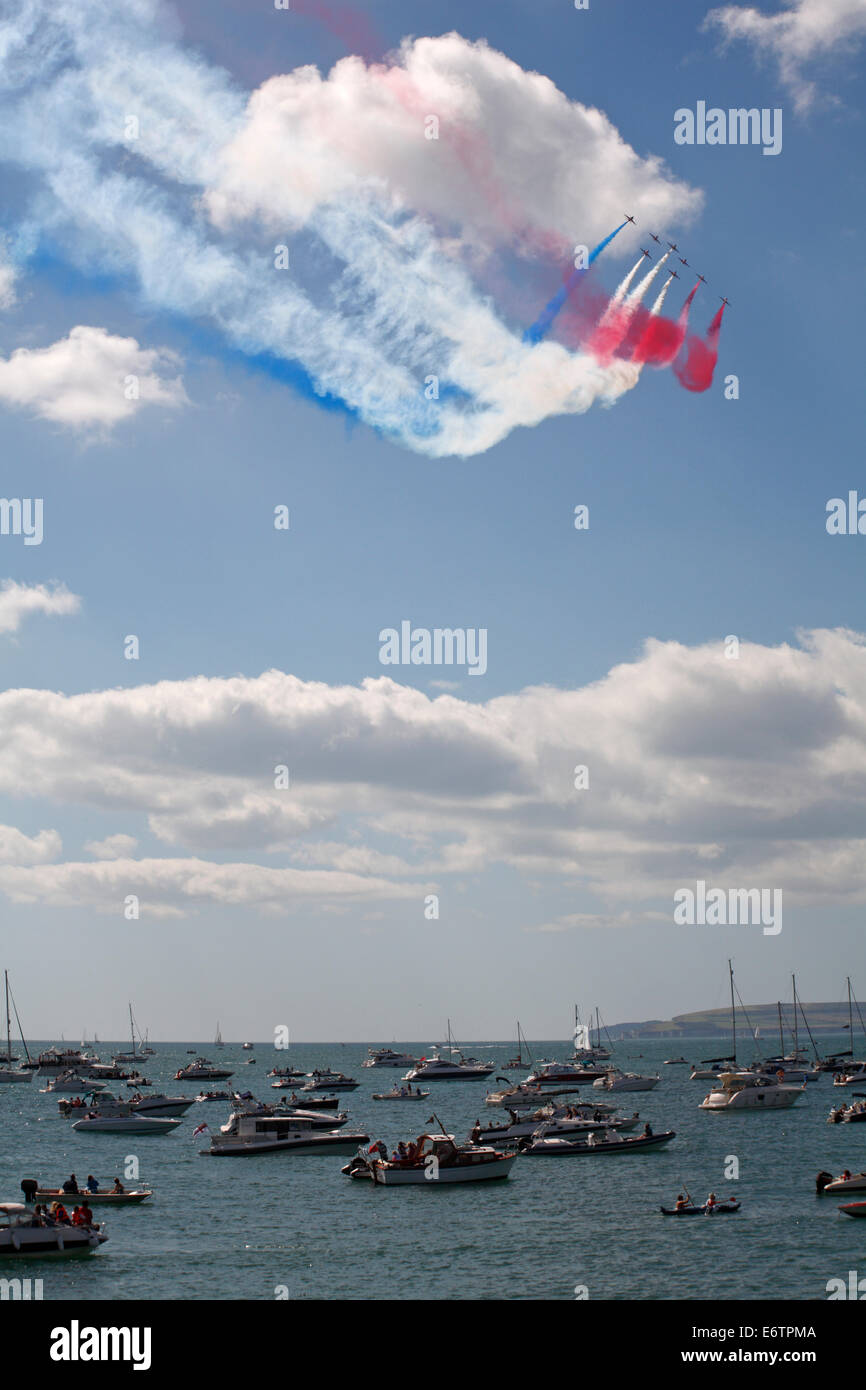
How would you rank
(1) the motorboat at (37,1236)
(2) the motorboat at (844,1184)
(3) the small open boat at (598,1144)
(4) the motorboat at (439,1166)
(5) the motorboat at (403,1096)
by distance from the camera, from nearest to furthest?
(1) the motorboat at (37,1236) < (2) the motorboat at (844,1184) < (4) the motorboat at (439,1166) < (3) the small open boat at (598,1144) < (5) the motorboat at (403,1096)

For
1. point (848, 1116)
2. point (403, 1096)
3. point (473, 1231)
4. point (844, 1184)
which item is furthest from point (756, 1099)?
point (473, 1231)

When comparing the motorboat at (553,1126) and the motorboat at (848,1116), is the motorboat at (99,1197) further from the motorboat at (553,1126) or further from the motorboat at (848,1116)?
the motorboat at (848,1116)

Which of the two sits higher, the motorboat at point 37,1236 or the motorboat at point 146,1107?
the motorboat at point 37,1236

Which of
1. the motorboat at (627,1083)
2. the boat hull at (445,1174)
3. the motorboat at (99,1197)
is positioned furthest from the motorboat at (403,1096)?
the motorboat at (99,1197)

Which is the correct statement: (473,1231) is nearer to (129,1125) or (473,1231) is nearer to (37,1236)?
(37,1236)
